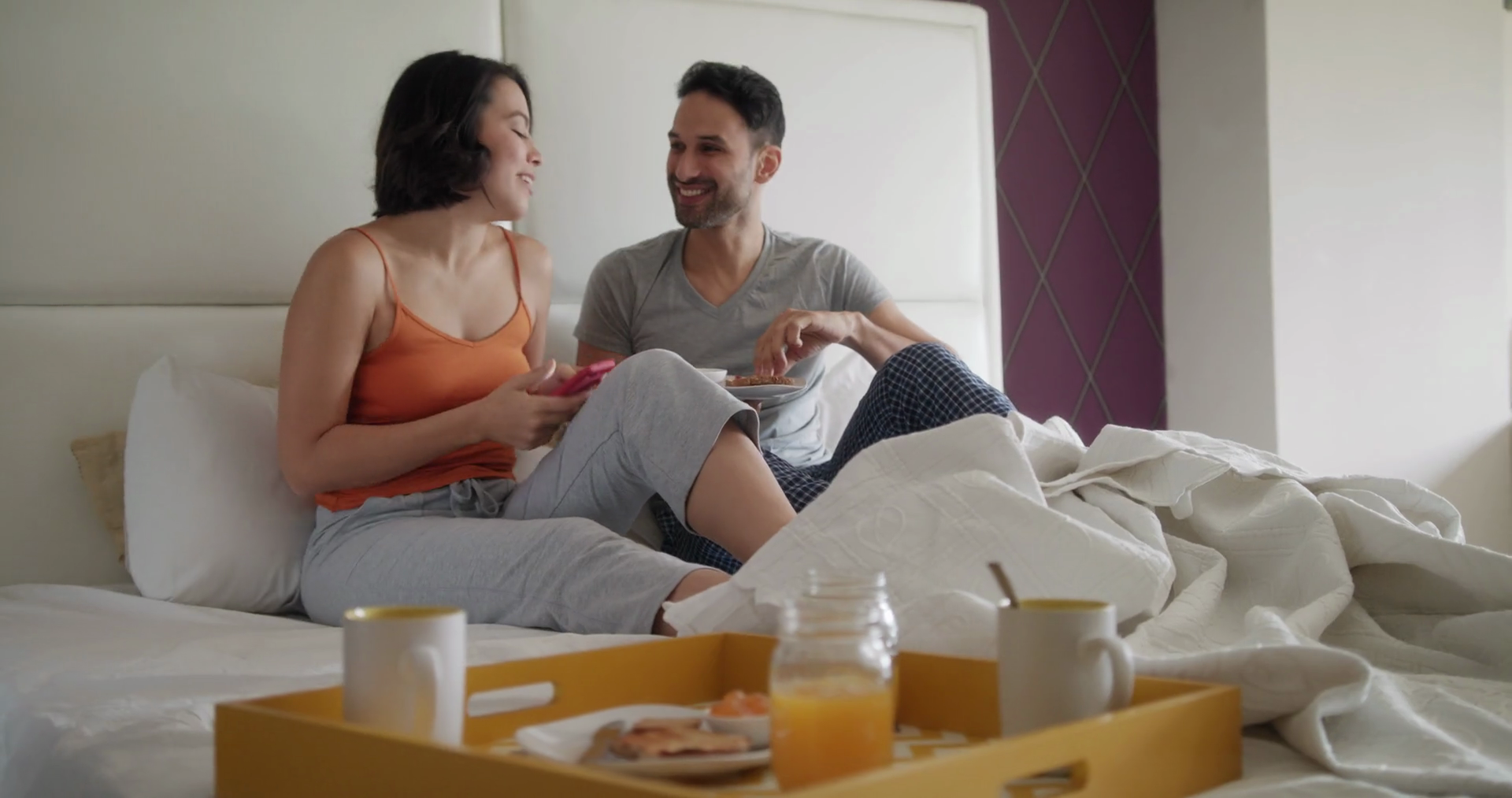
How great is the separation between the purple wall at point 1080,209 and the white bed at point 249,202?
0.37 metres

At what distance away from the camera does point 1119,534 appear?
1.29 meters

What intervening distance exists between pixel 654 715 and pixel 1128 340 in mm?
3032

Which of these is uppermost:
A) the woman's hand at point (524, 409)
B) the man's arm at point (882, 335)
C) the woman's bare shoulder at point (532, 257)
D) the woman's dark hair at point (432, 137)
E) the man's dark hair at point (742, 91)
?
the man's dark hair at point (742, 91)

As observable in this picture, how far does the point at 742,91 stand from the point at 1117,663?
188 centimetres

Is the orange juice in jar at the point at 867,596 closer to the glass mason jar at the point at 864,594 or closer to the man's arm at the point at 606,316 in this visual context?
the glass mason jar at the point at 864,594

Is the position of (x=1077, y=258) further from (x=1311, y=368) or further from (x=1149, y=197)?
(x=1311, y=368)

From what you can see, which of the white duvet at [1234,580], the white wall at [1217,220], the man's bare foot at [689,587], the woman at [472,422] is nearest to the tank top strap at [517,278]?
the woman at [472,422]

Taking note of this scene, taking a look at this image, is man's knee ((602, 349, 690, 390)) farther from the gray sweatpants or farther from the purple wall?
the purple wall

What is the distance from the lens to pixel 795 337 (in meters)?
2.13

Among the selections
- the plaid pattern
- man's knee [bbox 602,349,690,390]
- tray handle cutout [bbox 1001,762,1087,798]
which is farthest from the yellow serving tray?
the plaid pattern

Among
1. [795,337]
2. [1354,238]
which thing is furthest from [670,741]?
[1354,238]

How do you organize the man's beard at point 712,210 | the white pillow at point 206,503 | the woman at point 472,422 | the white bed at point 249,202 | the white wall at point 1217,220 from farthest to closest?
the white wall at point 1217,220 → the man's beard at point 712,210 → the white pillow at point 206,503 → the woman at point 472,422 → the white bed at point 249,202

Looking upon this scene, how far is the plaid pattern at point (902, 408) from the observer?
5.76 ft

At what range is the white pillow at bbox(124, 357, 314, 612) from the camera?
1.82 meters
